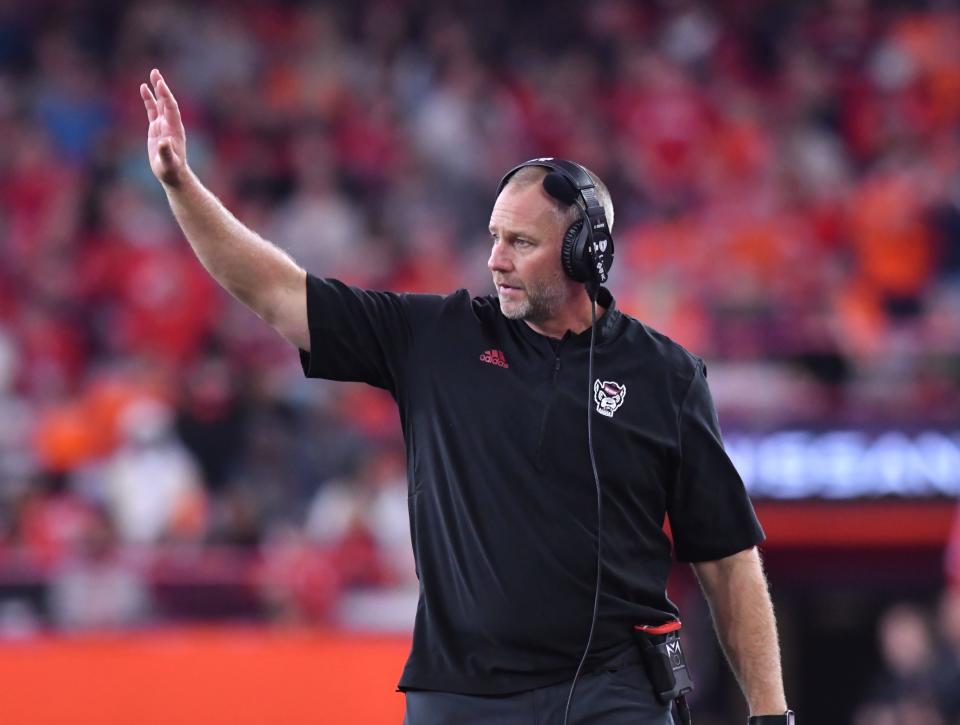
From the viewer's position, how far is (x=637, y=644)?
3.60 m

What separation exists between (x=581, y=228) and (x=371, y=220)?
7.82 metres

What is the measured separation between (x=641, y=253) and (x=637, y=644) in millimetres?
7030

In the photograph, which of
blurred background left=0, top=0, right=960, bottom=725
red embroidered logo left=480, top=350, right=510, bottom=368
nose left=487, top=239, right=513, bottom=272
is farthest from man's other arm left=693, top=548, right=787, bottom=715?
blurred background left=0, top=0, right=960, bottom=725

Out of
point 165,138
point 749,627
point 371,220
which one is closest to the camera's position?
point 165,138

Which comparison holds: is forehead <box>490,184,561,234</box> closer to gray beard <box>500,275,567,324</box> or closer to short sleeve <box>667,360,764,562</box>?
gray beard <box>500,275,567,324</box>

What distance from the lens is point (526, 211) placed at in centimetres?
363

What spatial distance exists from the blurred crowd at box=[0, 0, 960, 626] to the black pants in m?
4.11

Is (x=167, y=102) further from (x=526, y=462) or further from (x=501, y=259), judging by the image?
(x=526, y=462)

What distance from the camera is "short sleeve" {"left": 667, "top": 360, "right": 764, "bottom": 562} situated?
12.1 ft

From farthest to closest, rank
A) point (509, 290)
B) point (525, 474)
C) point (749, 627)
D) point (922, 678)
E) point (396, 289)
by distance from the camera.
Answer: point (396, 289) → point (922, 678) → point (749, 627) → point (509, 290) → point (525, 474)

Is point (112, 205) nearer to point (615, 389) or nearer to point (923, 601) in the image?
point (923, 601)

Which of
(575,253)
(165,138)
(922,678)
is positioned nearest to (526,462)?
(575,253)

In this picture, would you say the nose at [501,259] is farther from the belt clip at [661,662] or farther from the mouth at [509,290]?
the belt clip at [661,662]

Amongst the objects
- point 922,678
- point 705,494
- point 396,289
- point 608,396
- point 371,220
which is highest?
point 371,220
